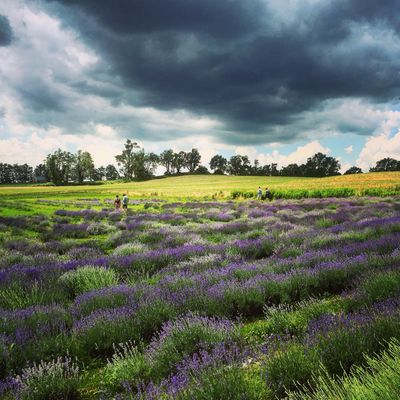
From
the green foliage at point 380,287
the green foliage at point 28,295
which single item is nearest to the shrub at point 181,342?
the green foliage at point 380,287

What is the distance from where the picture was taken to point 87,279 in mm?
6328

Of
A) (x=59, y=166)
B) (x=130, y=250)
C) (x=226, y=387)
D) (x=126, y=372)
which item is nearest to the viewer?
(x=226, y=387)

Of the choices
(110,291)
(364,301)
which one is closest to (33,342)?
(110,291)

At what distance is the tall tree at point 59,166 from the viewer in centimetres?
12231

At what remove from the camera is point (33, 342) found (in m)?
3.78

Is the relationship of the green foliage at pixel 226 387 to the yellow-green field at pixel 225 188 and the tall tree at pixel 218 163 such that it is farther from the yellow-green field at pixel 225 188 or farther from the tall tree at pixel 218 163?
the tall tree at pixel 218 163

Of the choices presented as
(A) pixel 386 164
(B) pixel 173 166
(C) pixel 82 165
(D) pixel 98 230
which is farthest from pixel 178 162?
(D) pixel 98 230

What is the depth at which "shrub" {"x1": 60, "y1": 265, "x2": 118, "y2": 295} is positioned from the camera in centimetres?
625

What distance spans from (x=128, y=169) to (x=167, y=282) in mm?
135039

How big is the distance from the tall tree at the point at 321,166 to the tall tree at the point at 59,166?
99184 mm

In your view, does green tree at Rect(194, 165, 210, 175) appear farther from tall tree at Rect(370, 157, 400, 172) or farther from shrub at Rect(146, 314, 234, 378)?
shrub at Rect(146, 314, 234, 378)

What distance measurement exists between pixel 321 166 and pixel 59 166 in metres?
110

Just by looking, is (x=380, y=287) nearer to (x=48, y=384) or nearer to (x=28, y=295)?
(x=48, y=384)

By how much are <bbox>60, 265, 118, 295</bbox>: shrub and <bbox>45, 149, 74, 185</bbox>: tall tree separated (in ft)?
418
